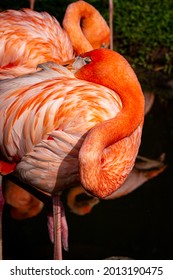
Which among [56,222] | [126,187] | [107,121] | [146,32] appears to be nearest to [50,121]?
[107,121]

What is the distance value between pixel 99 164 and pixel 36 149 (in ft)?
1.51

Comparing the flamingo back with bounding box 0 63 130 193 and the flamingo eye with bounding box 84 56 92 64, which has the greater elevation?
the flamingo eye with bounding box 84 56 92 64

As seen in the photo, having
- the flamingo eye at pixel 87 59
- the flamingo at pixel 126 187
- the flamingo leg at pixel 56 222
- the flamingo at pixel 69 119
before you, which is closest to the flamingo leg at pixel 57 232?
the flamingo leg at pixel 56 222

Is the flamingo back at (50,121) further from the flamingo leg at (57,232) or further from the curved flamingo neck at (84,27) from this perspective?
the curved flamingo neck at (84,27)

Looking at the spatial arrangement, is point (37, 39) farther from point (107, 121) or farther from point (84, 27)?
point (107, 121)

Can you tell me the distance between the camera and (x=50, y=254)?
13.3 ft

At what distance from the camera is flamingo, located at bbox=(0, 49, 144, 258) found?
3.06 m

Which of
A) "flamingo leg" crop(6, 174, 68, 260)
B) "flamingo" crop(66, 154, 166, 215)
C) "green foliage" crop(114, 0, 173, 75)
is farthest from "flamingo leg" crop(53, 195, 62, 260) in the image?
"green foliage" crop(114, 0, 173, 75)

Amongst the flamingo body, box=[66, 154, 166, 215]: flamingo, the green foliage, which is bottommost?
box=[66, 154, 166, 215]: flamingo

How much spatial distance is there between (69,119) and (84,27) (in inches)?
57.2

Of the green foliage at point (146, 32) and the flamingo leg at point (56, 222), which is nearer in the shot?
the flamingo leg at point (56, 222)

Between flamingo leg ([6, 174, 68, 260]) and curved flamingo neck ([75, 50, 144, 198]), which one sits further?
flamingo leg ([6, 174, 68, 260])

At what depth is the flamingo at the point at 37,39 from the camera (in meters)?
3.86

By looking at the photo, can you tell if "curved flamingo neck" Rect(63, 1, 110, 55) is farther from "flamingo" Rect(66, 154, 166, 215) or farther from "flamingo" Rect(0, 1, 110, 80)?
"flamingo" Rect(66, 154, 166, 215)
